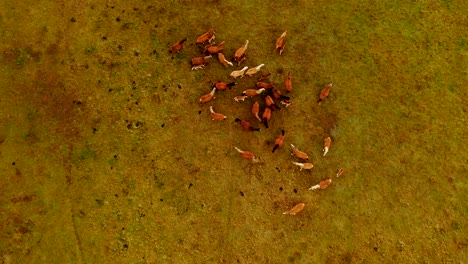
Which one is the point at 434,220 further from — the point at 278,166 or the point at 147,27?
the point at 147,27

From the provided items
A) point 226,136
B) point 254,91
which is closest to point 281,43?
point 254,91

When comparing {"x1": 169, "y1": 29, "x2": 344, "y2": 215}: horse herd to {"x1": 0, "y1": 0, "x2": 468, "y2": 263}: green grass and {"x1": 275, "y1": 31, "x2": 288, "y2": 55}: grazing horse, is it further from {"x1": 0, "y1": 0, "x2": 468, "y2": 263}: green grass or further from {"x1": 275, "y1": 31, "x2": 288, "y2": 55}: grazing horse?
{"x1": 0, "y1": 0, "x2": 468, "y2": 263}: green grass

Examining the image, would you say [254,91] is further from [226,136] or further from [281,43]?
[281,43]

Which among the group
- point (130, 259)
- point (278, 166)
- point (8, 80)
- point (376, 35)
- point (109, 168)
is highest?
point (8, 80)

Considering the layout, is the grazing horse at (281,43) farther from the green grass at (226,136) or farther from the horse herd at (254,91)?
the green grass at (226,136)

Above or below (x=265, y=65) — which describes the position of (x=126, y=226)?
below

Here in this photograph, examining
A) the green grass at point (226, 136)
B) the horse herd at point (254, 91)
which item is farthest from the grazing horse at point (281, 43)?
the green grass at point (226, 136)

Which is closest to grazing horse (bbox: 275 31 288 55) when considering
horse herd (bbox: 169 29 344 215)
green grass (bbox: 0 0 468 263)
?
horse herd (bbox: 169 29 344 215)

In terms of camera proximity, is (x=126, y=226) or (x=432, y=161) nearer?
(x=126, y=226)

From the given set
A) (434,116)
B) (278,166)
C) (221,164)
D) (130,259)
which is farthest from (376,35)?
(130,259)
